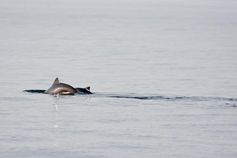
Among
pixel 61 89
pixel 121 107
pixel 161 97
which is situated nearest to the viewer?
pixel 121 107

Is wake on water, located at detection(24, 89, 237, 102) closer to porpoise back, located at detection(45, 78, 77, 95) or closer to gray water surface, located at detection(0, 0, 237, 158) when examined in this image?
gray water surface, located at detection(0, 0, 237, 158)

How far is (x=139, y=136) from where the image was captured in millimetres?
34375

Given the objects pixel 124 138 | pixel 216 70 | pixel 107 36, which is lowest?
pixel 124 138

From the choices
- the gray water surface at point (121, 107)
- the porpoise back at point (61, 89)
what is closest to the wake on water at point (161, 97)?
the gray water surface at point (121, 107)

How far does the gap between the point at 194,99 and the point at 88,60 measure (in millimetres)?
23089

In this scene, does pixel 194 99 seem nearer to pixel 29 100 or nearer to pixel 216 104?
pixel 216 104

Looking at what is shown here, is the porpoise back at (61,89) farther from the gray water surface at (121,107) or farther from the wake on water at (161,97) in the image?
the wake on water at (161,97)

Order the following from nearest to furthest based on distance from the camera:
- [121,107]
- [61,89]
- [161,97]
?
[121,107], [161,97], [61,89]

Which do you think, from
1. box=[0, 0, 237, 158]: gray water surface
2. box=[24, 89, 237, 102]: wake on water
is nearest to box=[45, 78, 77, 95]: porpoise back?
box=[0, 0, 237, 158]: gray water surface

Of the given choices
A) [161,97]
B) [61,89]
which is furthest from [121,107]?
[61,89]

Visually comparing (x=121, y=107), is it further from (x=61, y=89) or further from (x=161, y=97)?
(x=61, y=89)

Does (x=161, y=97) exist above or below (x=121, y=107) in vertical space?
above

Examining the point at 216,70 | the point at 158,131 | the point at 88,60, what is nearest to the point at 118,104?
the point at 158,131

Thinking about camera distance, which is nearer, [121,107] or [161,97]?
[121,107]
